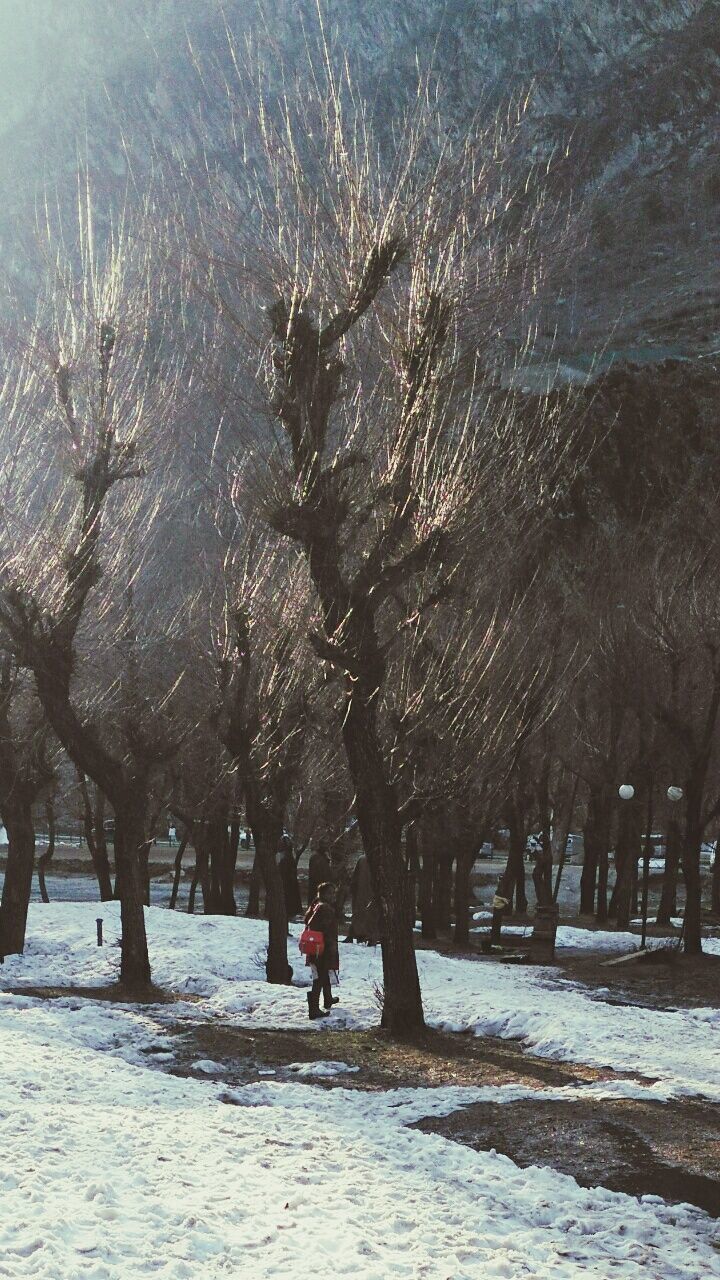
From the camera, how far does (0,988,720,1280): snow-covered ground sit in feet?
20.2

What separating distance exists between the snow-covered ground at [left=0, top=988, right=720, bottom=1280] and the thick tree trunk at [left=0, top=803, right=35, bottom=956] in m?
10.7

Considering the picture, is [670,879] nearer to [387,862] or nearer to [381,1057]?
[387,862]

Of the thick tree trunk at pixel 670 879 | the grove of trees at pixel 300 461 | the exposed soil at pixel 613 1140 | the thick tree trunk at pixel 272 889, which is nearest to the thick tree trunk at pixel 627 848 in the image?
the thick tree trunk at pixel 670 879

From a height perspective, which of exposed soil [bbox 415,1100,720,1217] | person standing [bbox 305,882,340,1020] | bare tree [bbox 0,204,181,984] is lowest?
exposed soil [bbox 415,1100,720,1217]

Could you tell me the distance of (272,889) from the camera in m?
19.6

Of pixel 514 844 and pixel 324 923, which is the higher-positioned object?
pixel 514 844

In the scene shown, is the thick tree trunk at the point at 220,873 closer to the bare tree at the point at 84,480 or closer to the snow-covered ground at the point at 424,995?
the snow-covered ground at the point at 424,995

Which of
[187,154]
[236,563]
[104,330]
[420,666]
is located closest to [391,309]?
[187,154]

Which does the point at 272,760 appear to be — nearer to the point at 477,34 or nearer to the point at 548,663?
the point at 548,663

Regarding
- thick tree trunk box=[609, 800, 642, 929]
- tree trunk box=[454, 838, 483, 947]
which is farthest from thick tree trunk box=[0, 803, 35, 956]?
thick tree trunk box=[609, 800, 642, 929]

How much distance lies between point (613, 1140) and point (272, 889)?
35.0 feet

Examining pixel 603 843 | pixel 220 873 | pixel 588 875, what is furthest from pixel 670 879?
pixel 220 873

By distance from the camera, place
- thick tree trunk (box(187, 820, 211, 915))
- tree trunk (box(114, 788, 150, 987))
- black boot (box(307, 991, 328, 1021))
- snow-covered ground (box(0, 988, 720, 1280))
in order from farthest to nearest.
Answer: thick tree trunk (box(187, 820, 211, 915)) → tree trunk (box(114, 788, 150, 987)) → black boot (box(307, 991, 328, 1021)) → snow-covered ground (box(0, 988, 720, 1280))

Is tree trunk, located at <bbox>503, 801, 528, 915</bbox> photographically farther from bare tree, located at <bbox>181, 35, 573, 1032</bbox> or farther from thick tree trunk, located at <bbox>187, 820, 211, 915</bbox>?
bare tree, located at <bbox>181, 35, 573, 1032</bbox>
